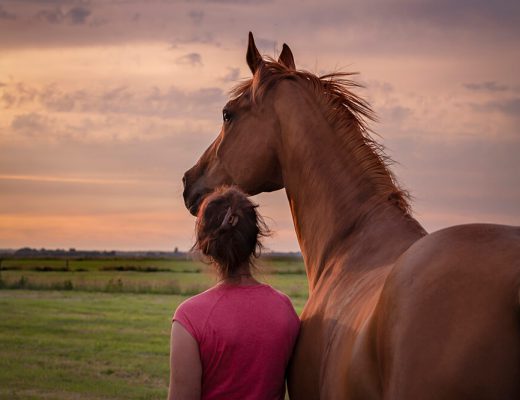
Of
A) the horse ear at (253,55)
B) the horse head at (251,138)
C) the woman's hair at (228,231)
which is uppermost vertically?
the horse ear at (253,55)

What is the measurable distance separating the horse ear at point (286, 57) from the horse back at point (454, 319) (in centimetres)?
218

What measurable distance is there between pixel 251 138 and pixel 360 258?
976 millimetres

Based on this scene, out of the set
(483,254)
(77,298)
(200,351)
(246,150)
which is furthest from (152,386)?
(77,298)

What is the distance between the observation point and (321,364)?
363 cm

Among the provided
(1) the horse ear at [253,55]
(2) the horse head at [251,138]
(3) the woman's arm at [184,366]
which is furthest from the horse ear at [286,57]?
(3) the woman's arm at [184,366]

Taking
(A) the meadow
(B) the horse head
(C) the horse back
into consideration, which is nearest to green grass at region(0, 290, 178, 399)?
(A) the meadow

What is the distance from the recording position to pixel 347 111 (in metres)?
4.46

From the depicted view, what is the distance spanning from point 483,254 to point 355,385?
75cm

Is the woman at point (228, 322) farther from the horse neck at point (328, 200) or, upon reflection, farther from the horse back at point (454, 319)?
the horse neck at point (328, 200)

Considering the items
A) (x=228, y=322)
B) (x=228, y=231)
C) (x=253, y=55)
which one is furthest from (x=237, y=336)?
(x=253, y=55)

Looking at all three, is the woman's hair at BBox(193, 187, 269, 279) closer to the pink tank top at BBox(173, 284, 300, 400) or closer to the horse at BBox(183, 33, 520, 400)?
the pink tank top at BBox(173, 284, 300, 400)

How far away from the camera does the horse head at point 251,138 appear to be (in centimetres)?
455

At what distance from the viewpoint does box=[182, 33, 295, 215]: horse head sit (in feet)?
14.9

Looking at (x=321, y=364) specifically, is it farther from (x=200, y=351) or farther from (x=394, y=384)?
(x=394, y=384)
